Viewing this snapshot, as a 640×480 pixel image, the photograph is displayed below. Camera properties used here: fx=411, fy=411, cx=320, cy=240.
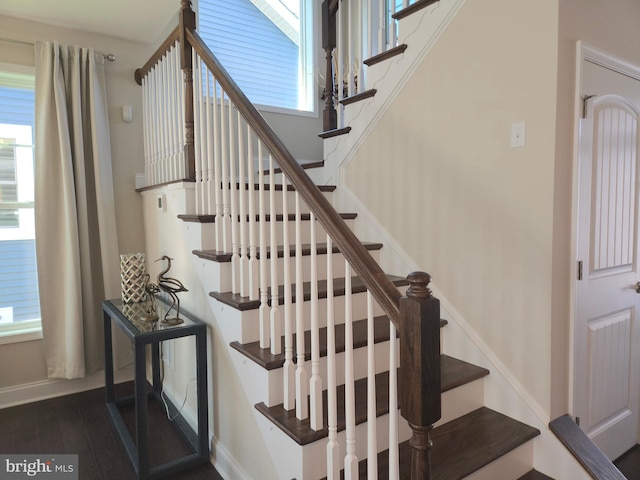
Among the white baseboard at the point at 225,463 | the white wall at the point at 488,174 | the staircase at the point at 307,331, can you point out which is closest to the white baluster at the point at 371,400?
the staircase at the point at 307,331

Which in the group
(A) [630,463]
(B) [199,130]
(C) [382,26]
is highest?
(C) [382,26]

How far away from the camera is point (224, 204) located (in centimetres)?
203

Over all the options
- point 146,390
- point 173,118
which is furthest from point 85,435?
point 173,118

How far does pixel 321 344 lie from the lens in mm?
1868

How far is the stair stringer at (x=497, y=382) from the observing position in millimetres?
1801

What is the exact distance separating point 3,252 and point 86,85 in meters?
1.29

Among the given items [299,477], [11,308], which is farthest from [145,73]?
[299,477]

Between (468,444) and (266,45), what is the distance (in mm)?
3773

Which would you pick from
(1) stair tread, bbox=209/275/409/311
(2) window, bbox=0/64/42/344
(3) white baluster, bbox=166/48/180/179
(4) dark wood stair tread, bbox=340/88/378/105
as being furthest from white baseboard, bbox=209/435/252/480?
(4) dark wood stair tread, bbox=340/88/378/105

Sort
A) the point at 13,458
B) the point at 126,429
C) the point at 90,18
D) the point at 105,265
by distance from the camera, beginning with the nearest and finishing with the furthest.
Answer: the point at 13,458 < the point at 126,429 < the point at 90,18 < the point at 105,265

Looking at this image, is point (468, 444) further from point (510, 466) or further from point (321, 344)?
point (321, 344)

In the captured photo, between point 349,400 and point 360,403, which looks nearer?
point 349,400

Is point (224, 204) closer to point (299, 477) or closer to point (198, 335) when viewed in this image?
point (198, 335)

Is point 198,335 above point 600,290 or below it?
below
